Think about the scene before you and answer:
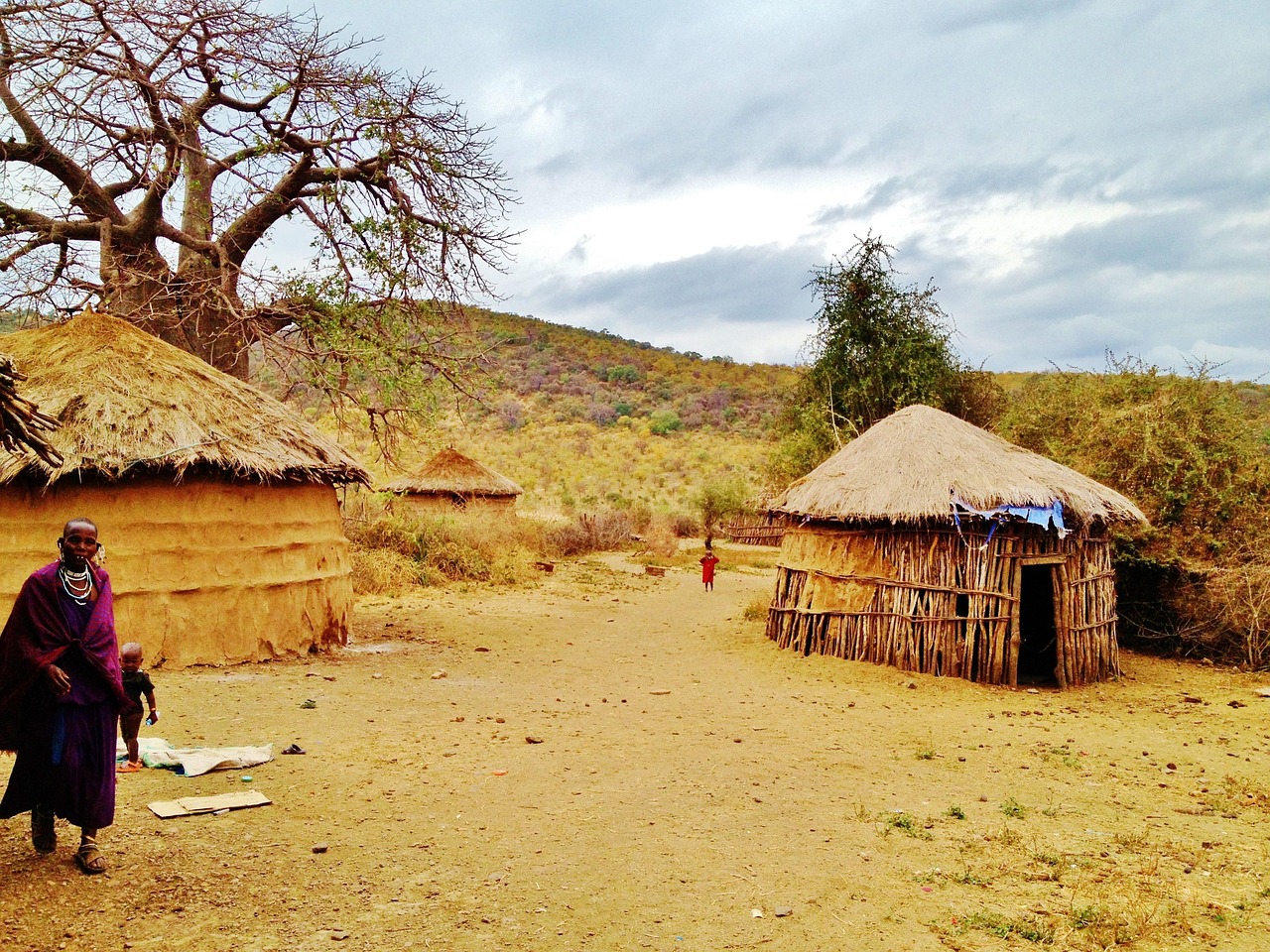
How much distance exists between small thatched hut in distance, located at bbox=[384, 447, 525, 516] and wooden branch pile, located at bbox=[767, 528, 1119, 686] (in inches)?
428

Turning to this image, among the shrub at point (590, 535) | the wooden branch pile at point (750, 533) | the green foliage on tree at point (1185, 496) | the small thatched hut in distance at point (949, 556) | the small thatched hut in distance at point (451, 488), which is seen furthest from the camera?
the wooden branch pile at point (750, 533)

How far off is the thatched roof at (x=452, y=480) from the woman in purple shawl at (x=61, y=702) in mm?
15717

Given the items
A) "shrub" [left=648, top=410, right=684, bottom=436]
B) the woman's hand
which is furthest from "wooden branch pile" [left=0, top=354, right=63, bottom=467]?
"shrub" [left=648, top=410, right=684, bottom=436]

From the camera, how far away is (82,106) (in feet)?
34.1

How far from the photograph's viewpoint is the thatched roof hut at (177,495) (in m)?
8.00

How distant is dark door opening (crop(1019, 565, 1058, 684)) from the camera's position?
1145 cm

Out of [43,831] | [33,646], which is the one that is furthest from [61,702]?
[43,831]

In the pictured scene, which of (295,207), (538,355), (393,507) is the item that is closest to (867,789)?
(295,207)

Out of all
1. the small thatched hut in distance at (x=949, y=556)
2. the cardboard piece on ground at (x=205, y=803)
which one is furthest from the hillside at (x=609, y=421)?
the cardboard piece on ground at (x=205, y=803)

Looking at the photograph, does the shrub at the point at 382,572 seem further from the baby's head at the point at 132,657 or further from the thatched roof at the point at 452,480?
the baby's head at the point at 132,657

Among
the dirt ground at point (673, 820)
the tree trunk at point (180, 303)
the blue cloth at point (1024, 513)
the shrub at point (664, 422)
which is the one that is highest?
the shrub at point (664, 422)

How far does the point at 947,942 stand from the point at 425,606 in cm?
1080

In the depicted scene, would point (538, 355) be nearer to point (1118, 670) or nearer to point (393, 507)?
point (393, 507)

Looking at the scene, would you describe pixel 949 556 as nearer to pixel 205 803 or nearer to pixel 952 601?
pixel 952 601
